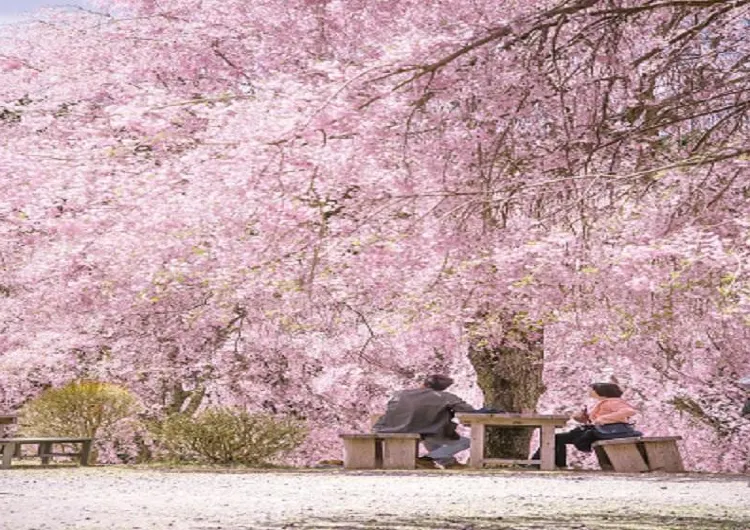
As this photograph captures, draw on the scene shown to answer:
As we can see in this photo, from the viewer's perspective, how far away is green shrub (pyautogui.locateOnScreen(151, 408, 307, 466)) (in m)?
15.2

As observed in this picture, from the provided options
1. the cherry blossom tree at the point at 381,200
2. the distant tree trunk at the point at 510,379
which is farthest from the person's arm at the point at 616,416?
the distant tree trunk at the point at 510,379

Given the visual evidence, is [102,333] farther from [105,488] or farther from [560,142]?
[560,142]

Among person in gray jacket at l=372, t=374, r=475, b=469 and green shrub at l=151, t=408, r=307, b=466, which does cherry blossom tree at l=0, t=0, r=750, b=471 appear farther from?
green shrub at l=151, t=408, r=307, b=466

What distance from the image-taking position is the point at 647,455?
14.5 m

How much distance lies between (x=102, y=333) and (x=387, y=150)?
10319mm

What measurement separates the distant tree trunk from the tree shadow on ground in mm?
7651

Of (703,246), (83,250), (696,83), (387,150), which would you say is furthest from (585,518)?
(83,250)

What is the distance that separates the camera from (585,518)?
8.49 metres

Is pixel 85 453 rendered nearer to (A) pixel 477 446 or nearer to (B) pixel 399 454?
(B) pixel 399 454

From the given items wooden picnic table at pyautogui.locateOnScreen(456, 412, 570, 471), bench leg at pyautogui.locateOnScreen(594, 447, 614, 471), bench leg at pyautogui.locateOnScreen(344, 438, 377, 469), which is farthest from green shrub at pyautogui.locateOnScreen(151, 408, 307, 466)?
bench leg at pyautogui.locateOnScreen(594, 447, 614, 471)

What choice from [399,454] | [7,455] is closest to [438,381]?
[399,454]

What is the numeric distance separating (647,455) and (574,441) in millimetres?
962

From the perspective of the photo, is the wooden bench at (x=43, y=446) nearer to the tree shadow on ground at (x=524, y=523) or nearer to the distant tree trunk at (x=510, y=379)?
the distant tree trunk at (x=510, y=379)

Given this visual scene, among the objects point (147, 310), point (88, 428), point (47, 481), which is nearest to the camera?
point (47, 481)
